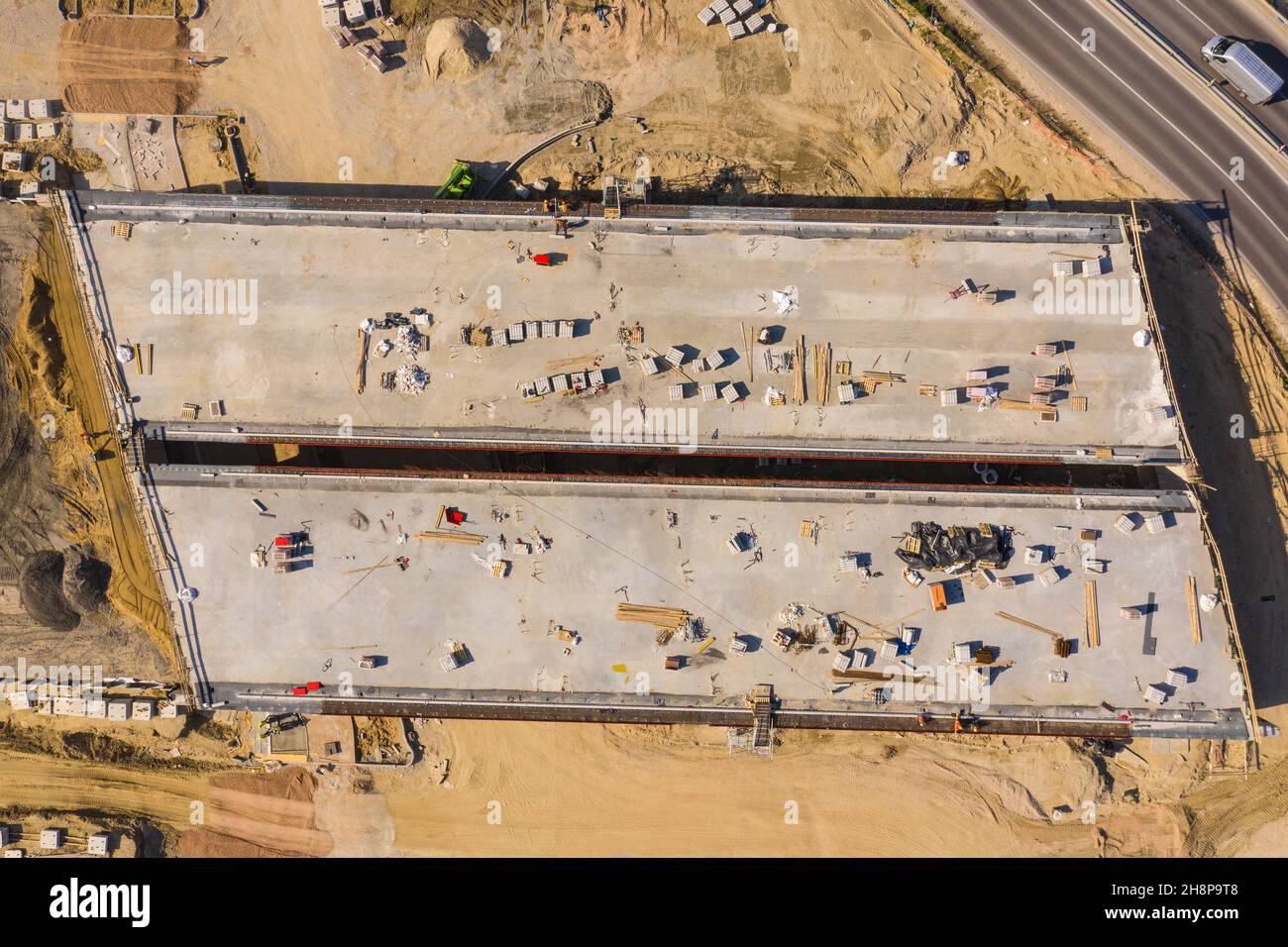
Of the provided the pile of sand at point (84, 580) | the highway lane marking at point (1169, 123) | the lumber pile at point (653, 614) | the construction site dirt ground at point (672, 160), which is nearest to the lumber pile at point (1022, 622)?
the construction site dirt ground at point (672, 160)

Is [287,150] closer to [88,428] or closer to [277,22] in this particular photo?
[277,22]

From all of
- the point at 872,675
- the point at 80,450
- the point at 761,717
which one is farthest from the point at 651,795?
the point at 80,450

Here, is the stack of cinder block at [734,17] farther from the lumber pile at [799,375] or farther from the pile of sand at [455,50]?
the lumber pile at [799,375]

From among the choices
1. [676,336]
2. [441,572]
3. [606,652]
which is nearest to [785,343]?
[676,336]


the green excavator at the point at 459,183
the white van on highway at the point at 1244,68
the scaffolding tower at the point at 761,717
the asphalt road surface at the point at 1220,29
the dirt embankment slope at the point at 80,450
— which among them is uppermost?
the asphalt road surface at the point at 1220,29

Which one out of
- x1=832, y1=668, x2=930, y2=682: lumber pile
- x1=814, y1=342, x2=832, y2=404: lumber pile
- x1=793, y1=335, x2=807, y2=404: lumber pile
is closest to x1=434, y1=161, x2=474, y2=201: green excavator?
x1=793, y1=335, x2=807, y2=404: lumber pile

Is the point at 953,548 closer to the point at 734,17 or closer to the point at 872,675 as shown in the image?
the point at 872,675
